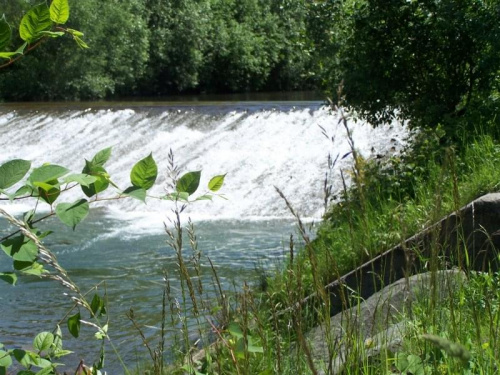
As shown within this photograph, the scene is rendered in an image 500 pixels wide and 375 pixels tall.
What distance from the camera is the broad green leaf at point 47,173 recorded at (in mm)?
1861

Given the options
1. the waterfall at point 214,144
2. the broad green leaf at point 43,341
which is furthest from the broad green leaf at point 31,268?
the waterfall at point 214,144

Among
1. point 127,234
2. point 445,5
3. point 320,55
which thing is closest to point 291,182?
point 127,234

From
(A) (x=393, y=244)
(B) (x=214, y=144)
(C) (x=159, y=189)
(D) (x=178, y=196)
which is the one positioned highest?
(D) (x=178, y=196)

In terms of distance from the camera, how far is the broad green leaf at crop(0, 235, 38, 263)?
6.17ft

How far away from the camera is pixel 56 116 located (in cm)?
1688

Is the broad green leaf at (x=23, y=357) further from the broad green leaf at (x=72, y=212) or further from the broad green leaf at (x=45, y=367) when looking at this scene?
the broad green leaf at (x=72, y=212)

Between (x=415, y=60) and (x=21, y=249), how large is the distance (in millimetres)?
6679

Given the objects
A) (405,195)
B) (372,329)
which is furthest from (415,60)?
(372,329)

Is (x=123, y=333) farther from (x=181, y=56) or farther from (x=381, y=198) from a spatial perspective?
(x=181, y=56)

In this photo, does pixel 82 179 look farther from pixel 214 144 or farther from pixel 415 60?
pixel 214 144

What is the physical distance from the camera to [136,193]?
189 centimetres

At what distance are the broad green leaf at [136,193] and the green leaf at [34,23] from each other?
39 centimetres

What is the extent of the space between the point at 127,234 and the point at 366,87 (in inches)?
149

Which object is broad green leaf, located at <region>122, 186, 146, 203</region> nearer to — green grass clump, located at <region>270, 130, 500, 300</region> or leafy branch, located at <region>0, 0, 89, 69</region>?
leafy branch, located at <region>0, 0, 89, 69</region>
